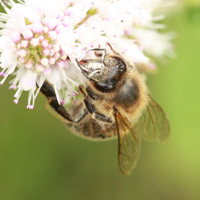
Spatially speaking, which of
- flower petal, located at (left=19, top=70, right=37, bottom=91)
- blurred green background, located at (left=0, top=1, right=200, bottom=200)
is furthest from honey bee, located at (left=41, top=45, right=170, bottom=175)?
blurred green background, located at (left=0, top=1, right=200, bottom=200)

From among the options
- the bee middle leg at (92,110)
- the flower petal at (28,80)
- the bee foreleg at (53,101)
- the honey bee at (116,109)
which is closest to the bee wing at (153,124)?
the honey bee at (116,109)

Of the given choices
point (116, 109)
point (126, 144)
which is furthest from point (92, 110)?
point (126, 144)

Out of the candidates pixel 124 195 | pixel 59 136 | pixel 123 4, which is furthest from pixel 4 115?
pixel 123 4

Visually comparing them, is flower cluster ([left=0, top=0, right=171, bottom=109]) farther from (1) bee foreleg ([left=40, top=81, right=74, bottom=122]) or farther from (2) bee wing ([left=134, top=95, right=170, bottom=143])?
(2) bee wing ([left=134, top=95, right=170, bottom=143])

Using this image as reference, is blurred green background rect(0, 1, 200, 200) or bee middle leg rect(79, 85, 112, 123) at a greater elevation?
bee middle leg rect(79, 85, 112, 123)

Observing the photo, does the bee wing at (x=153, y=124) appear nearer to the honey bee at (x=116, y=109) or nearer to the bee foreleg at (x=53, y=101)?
the honey bee at (x=116, y=109)

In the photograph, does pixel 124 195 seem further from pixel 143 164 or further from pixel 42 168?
pixel 42 168
